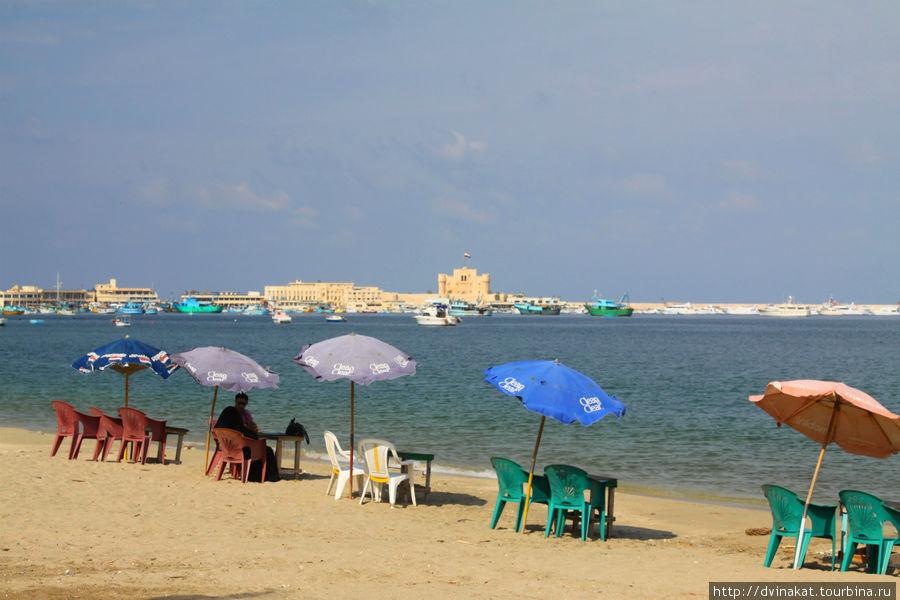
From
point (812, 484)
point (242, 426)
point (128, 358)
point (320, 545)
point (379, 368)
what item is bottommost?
point (320, 545)

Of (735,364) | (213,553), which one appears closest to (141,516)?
(213,553)

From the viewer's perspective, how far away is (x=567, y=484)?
28.1 ft

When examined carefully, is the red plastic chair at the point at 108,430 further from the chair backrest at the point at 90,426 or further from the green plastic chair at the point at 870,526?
the green plastic chair at the point at 870,526

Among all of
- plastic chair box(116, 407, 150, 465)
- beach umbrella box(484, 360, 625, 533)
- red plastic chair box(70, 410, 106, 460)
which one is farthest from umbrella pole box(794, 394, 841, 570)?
red plastic chair box(70, 410, 106, 460)

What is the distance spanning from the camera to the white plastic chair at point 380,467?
32.1ft

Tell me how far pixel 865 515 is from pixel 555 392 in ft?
8.78

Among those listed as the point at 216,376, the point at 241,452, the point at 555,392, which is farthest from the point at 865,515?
the point at 216,376

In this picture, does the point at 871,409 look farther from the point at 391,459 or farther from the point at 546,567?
the point at 391,459

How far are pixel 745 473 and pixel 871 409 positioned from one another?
7310 millimetres

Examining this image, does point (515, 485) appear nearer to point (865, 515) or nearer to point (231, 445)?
point (865, 515)

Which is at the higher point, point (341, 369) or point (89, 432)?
point (341, 369)

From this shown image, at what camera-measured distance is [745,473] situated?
46.2 feet

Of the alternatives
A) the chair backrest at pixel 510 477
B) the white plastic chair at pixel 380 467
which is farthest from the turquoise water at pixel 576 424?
the chair backrest at pixel 510 477

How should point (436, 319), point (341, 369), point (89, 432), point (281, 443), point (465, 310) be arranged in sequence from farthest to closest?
point (465, 310)
point (436, 319)
point (89, 432)
point (281, 443)
point (341, 369)
